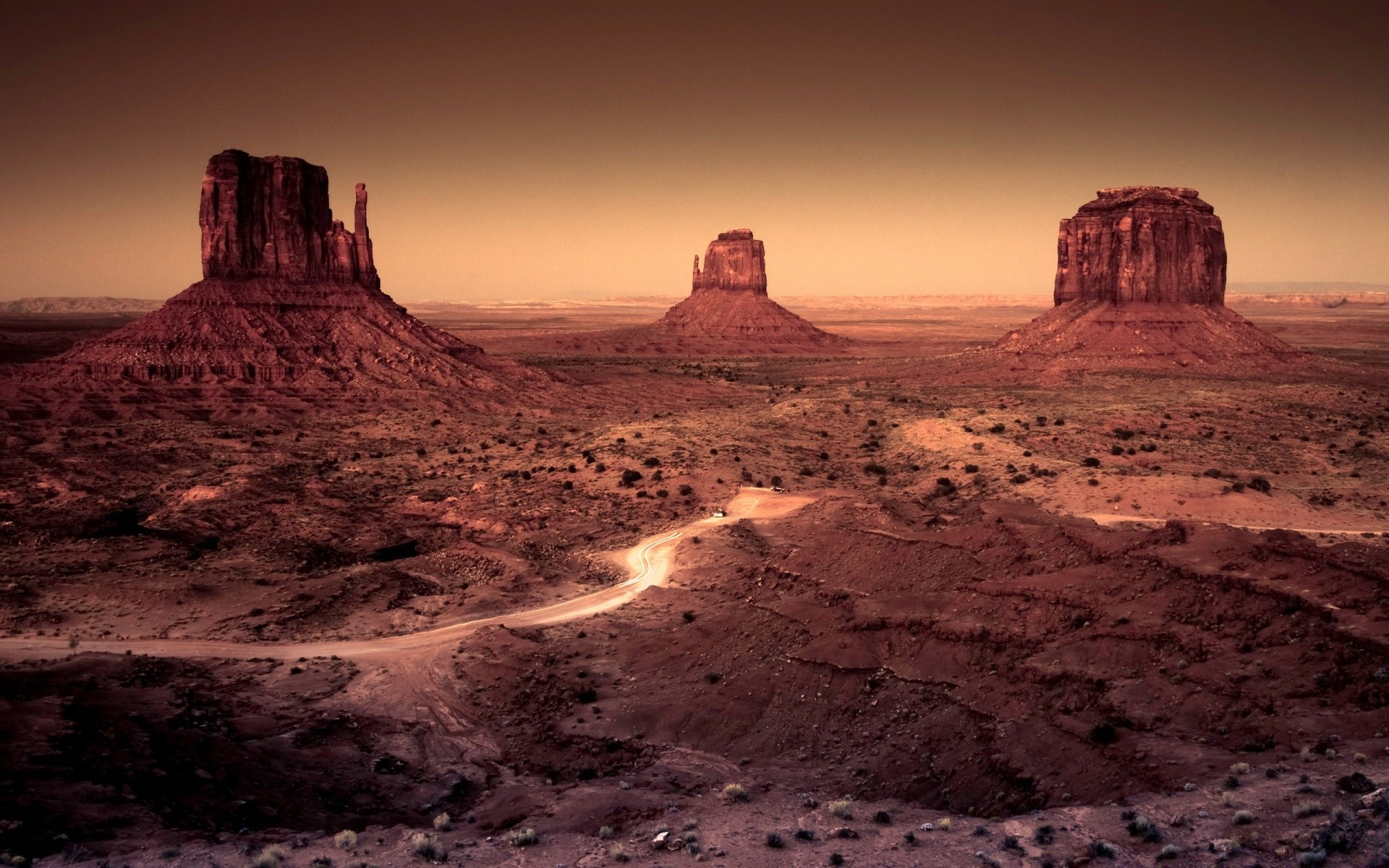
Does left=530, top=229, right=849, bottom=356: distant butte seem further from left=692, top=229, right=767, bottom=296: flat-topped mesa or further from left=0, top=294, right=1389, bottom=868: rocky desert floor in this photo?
left=0, top=294, right=1389, bottom=868: rocky desert floor

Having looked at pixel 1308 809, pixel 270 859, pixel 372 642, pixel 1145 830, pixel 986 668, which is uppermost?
pixel 1308 809

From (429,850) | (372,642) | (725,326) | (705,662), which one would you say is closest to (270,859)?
(429,850)

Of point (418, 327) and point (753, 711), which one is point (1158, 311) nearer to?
point (418, 327)

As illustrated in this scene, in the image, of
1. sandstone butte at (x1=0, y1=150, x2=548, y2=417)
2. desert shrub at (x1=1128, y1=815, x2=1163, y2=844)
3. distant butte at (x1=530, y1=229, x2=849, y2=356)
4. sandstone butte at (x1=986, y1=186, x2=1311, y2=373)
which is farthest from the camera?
distant butte at (x1=530, y1=229, x2=849, y2=356)

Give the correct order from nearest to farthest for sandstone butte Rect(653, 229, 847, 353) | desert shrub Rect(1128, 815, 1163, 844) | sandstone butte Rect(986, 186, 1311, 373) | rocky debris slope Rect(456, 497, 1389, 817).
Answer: desert shrub Rect(1128, 815, 1163, 844) → rocky debris slope Rect(456, 497, 1389, 817) → sandstone butte Rect(986, 186, 1311, 373) → sandstone butte Rect(653, 229, 847, 353)

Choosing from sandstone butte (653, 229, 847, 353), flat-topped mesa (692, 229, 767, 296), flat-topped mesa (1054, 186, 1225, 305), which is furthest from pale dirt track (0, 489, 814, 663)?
flat-topped mesa (692, 229, 767, 296)

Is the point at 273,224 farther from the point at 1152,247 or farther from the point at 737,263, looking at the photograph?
the point at 737,263

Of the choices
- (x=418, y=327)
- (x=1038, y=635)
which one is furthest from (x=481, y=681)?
(x=418, y=327)
